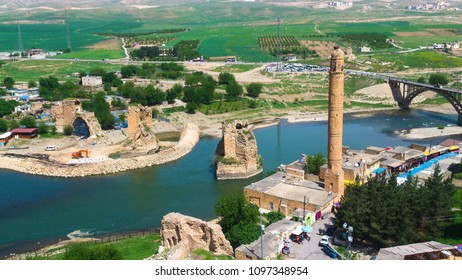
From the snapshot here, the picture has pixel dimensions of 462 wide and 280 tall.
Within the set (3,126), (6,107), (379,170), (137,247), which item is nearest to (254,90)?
(6,107)

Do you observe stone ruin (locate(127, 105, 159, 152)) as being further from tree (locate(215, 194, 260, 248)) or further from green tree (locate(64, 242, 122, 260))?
green tree (locate(64, 242, 122, 260))

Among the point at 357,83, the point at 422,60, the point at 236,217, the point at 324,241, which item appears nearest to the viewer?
the point at 324,241

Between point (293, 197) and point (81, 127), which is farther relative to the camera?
point (81, 127)

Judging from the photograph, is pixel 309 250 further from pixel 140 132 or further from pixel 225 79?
pixel 225 79

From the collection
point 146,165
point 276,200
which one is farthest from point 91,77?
point 276,200

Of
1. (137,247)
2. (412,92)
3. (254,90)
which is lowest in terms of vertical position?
(137,247)
